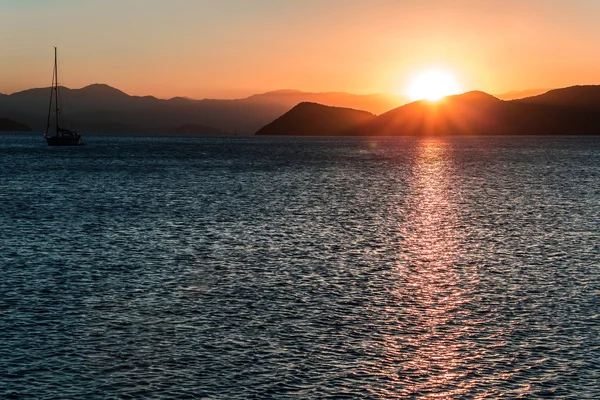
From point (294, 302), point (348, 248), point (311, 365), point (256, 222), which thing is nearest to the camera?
point (311, 365)

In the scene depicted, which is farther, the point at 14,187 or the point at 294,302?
the point at 14,187

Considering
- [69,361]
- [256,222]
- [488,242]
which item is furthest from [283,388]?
[256,222]

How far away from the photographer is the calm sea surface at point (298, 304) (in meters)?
24.5

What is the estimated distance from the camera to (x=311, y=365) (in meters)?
25.8

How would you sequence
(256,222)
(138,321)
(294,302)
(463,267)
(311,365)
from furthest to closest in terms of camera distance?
(256,222), (463,267), (294,302), (138,321), (311,365)

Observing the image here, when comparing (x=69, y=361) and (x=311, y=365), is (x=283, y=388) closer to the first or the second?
(x=311, y=365)

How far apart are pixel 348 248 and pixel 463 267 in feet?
30.8

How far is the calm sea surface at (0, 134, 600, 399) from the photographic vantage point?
24.5m

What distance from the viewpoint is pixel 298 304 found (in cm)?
3450

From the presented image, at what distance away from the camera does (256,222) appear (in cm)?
6562

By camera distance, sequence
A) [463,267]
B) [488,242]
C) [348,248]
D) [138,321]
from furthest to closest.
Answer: [488,242], [348,248], [463,267], [138,321]

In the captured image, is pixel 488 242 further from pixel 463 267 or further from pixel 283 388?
pixel 283 388

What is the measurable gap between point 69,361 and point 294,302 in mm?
11639

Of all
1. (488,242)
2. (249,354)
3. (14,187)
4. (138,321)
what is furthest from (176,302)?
(14,187)
